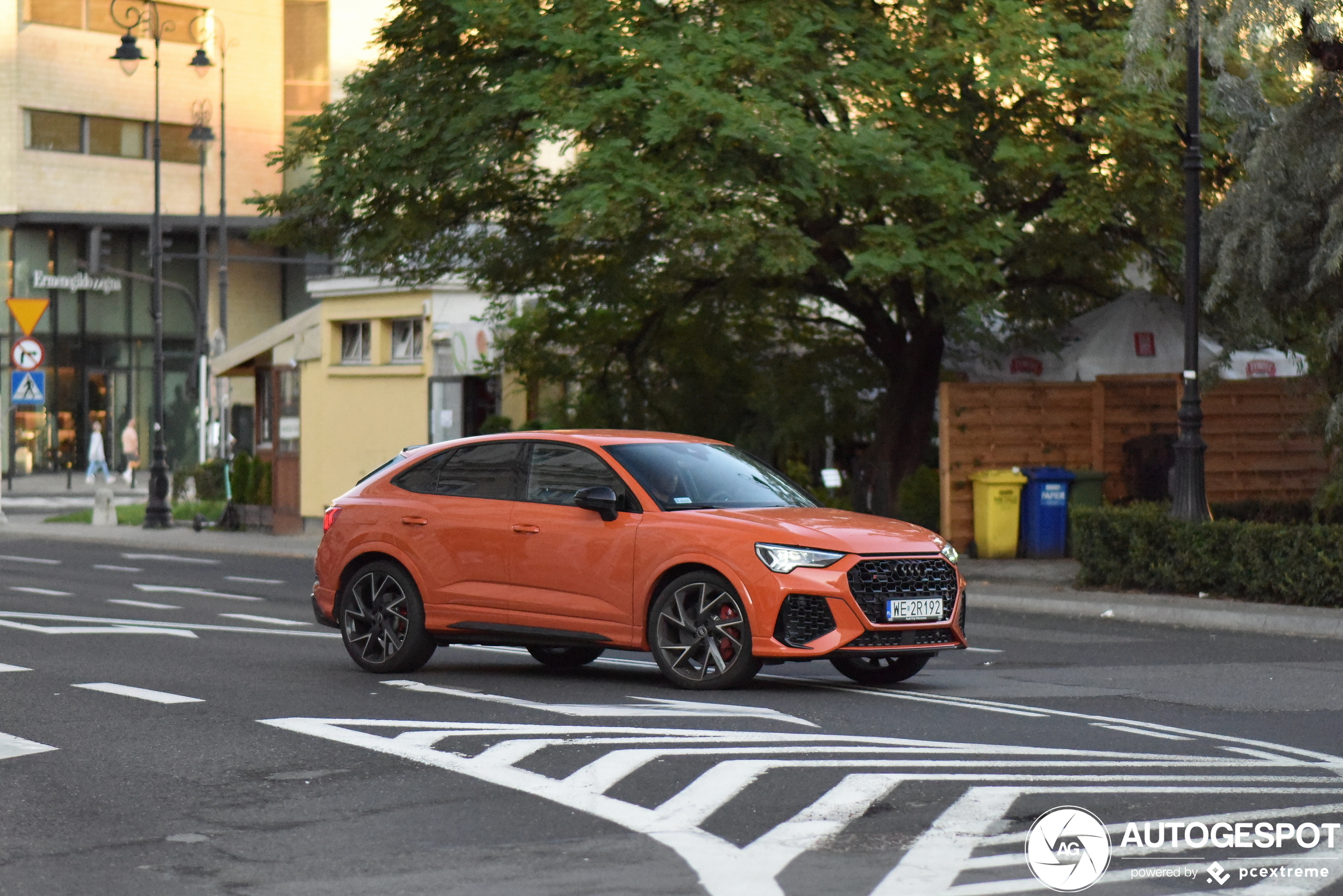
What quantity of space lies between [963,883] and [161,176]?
203 feet

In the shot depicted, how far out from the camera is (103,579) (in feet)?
75.4

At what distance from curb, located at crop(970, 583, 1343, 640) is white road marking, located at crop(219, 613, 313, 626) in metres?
5.91

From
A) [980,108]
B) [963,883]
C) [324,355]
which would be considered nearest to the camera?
[963,883]

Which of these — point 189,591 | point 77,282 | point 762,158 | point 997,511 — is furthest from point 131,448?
point 762,158

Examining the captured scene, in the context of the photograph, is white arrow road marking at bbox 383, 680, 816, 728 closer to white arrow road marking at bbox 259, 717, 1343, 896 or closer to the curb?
white arrow road marking at bbox 259, 717, 1343, 896

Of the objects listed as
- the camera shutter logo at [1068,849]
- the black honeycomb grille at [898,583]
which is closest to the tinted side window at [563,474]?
the black honeycomb grille at [898,583]

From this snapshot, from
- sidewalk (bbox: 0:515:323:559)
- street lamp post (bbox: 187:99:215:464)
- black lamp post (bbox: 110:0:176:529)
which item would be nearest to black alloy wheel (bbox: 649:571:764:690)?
sidewalk (bbox: 0:515:323:559)

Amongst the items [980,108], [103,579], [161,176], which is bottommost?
[103,579]

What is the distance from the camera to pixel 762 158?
20.8 meters

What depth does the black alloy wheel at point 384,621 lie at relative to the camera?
40.1 feet

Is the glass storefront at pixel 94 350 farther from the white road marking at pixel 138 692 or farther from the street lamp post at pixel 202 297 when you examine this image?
the white road marking at pixel 138 692

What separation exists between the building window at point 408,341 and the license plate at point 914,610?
78.4ft

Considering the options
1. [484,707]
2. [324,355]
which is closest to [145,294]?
[324,355]

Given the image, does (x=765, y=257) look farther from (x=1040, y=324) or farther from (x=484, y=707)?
(x=484, y=707)
